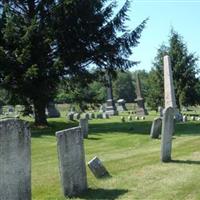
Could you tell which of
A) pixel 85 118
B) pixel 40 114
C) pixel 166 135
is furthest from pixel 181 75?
pixel 166 135

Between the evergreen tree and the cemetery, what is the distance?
2.3 inches

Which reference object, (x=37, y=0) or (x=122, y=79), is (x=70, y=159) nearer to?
(x=37, y=0)

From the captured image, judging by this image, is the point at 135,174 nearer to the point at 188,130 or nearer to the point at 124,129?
the point at 188,130

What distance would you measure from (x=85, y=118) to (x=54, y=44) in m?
8.15

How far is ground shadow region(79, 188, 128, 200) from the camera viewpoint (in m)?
9.37

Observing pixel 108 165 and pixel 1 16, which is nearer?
pixel 108 165

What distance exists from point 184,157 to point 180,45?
32.0m

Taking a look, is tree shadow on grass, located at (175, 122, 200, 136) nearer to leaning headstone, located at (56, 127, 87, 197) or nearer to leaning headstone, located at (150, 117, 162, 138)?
leaning headstone, located at (150, 117, 162, 138)

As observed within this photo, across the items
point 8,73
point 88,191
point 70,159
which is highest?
point 8,73

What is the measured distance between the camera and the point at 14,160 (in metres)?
8.11

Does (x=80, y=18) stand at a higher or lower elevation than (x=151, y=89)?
higher

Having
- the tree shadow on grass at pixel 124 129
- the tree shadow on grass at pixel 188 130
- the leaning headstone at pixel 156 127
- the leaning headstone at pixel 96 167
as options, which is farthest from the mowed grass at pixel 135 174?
the tree shadow on grass at pixel 124 129

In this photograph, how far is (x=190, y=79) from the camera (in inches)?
1718

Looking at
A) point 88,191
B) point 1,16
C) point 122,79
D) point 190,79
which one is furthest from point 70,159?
point 122,79
